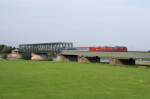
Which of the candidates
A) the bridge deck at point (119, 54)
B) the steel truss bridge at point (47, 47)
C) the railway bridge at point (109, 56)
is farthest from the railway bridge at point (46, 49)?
the bridge deck at point (119, 54)

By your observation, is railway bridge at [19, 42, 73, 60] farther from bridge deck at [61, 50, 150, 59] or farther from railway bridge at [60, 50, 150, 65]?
bridge deck at [61, 50, 150, 59]

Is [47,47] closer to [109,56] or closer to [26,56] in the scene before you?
[26,56]

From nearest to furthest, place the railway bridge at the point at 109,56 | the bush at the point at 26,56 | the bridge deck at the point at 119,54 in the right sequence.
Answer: the bridge deck at the point at 119,54 < the railway bridge at the point at 109,56 < the bush at the point at 26,56

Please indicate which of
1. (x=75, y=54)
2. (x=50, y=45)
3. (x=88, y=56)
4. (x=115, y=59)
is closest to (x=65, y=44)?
(x=50, y=45)

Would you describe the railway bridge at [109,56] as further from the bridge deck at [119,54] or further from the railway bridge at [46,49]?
the railway bridge at [46,49]

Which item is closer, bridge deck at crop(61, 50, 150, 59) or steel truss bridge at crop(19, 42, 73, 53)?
bridge deck at crop(61, 50, 150, 59)

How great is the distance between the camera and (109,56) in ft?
242

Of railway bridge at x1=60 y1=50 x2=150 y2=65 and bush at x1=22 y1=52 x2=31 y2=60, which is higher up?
railway bridge at x1=60 y1=50 x2=150 y2=65

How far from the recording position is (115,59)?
2813 inches

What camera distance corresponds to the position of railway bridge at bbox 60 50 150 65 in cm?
6519

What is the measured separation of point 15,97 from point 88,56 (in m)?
67.3

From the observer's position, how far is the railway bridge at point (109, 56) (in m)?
65.2

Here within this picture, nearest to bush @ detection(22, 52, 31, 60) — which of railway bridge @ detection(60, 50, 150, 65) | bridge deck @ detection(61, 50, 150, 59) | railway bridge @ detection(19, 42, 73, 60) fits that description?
railway bridge @ detection(19, 42, 73, 60)

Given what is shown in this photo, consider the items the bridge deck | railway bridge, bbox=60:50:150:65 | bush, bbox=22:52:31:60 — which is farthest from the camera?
bush, bbox=22:52:31:60
